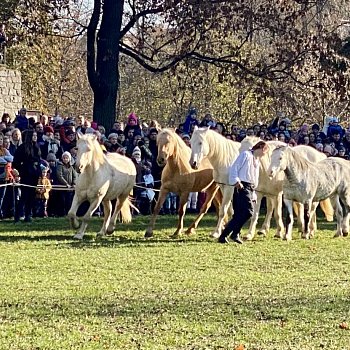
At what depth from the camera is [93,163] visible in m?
17.4

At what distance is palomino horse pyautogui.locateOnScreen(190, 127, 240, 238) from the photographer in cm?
1750

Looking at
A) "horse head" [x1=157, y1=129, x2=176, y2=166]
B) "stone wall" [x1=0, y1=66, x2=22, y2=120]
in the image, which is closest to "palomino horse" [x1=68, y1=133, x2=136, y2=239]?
"horse head" [x1=157, y1=129, x2=176, y2=166]

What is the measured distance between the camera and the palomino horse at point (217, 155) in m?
17.5

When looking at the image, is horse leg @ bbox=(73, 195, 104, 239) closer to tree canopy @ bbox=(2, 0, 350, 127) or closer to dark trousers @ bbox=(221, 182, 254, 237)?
dark trousers @ bbox=(221, 182, 254, 237)

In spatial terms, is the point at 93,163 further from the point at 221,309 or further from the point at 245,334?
the point at 245,334

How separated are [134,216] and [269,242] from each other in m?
6.33

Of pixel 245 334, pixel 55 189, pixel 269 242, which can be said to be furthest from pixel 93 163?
pixel 245 334

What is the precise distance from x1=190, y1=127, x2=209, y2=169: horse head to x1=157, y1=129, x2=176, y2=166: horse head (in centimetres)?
47

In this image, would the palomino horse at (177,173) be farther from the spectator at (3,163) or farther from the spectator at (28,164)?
the spectator at (3,163)

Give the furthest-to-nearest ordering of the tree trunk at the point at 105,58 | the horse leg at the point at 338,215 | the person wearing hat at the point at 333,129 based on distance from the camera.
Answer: the tree trunk at the point at 105,58
the person wearing hat at the point at 333,129
the horse leg at the point at 338,215

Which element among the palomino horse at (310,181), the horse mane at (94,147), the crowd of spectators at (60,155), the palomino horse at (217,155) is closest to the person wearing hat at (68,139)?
the crowd of spectators at (60,155)

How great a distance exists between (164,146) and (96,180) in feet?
4.63

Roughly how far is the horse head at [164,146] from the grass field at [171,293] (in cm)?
151

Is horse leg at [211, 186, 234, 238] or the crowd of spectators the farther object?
the crowd of spectators
